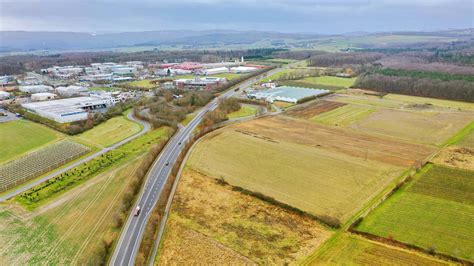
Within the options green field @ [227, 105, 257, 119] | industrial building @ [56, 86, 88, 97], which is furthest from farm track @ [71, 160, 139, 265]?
industrial building @ [56, 86, 88, 97]

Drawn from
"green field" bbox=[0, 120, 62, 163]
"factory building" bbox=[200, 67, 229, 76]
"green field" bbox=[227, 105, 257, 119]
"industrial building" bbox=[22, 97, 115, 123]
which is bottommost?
"green field" bbox=[0, 120, 62, 163]

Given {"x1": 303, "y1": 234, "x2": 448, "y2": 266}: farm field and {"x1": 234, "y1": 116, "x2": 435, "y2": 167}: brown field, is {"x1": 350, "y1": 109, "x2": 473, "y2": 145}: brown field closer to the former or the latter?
{"x1": 234, "y1": 116, "x2": 435, "y2": 167}: brown field

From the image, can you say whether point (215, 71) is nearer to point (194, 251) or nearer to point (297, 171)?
point (297, 171)

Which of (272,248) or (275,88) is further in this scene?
(275,88)

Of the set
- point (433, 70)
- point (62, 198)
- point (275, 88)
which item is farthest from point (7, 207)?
point (433, 70)

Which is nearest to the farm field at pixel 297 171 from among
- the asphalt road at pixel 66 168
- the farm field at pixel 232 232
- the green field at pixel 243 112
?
the farm field at pixel 232 232

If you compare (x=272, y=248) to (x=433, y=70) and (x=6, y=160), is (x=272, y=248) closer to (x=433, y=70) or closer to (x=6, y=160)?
(x=6, y=160)
